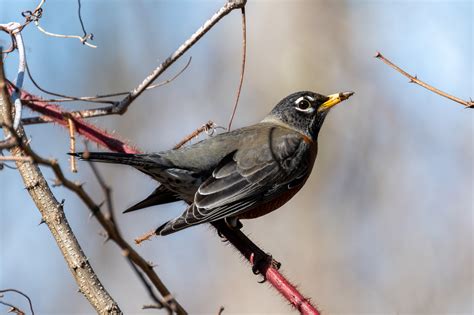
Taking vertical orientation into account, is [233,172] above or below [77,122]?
above

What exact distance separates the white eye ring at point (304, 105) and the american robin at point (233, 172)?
0.17m

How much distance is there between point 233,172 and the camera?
4.01m

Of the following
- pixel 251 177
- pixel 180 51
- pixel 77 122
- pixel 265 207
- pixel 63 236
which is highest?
pixel 251 177

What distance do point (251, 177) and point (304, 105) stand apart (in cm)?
97

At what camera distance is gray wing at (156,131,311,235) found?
12.2 ft

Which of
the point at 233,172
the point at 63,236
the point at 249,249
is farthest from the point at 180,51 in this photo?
the point at 233,172

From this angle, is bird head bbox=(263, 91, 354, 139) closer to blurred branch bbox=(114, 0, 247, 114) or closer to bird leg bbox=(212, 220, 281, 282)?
bird leg bbox=(212, 220, 281, 282)

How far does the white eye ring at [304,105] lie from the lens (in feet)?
15.5

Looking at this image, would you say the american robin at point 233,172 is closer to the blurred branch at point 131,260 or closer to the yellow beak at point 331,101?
the yellow beak at point 331,101

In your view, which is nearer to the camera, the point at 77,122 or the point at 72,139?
the point at 72,139

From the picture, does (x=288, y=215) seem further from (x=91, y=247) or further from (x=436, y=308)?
(x=436, y=308)

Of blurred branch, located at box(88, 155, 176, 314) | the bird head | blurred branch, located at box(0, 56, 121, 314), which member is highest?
the bird head

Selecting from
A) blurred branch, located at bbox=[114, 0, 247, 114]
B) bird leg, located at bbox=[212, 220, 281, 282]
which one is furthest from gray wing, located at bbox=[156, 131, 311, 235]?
blurred branch, located at bbox=[114, 0, 247, 114]

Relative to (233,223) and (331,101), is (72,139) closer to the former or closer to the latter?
(233,223)
